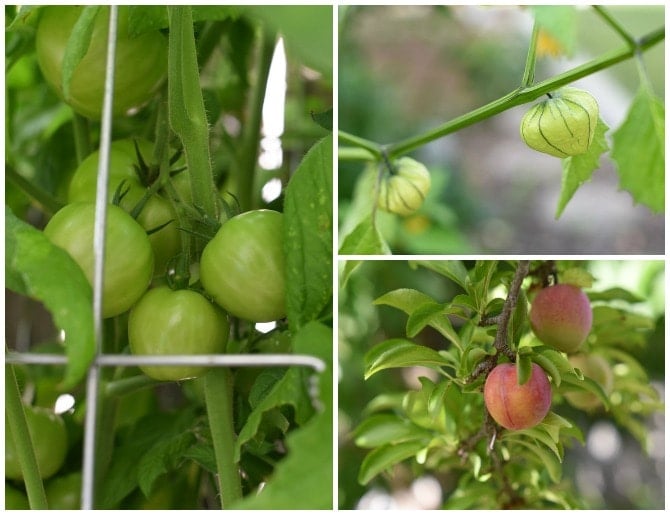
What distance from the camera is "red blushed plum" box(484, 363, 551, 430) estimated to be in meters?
0.37

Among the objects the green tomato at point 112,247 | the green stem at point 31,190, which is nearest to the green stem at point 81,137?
the green stem at point 31,190

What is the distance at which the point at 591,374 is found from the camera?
0.50 m

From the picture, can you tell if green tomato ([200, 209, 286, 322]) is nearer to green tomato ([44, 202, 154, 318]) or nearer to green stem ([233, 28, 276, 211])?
green tomato ([44, 202, 154, 318])

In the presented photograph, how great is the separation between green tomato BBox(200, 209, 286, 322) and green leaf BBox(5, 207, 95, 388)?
61mm

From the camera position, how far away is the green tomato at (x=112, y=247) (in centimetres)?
35

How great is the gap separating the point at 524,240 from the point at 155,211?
47.8 inches

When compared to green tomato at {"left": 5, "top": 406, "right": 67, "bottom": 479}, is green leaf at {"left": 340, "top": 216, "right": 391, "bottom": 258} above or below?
above

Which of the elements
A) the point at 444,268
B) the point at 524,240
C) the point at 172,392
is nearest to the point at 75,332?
the point at 444,268

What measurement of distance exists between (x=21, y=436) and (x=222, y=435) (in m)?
0.10

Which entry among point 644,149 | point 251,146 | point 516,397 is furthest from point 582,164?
point 251,146

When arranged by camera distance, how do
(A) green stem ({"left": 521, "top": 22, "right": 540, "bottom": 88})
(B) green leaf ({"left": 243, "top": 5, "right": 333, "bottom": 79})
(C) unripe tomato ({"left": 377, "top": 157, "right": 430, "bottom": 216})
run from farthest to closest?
1. (C) unripe tomato ({"left": 377, "top": 157, "right": 430, "bottom": 216})
2. (A) green stem ({"left": 521, "top": 22, "right": 540, "bottom": 88})
3. (B) green leaf ({"left": 243, "top": 5, "right": 333, "bottom": 79})

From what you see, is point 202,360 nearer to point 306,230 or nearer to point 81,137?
point 306,230

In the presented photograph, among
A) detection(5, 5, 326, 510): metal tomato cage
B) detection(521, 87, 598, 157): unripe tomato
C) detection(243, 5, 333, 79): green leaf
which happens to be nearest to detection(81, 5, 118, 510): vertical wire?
detection(5, 5, 326, 510): metal tomato cage

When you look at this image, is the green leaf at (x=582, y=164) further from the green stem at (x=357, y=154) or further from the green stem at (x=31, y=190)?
the green stem at (x=31, y=190)
